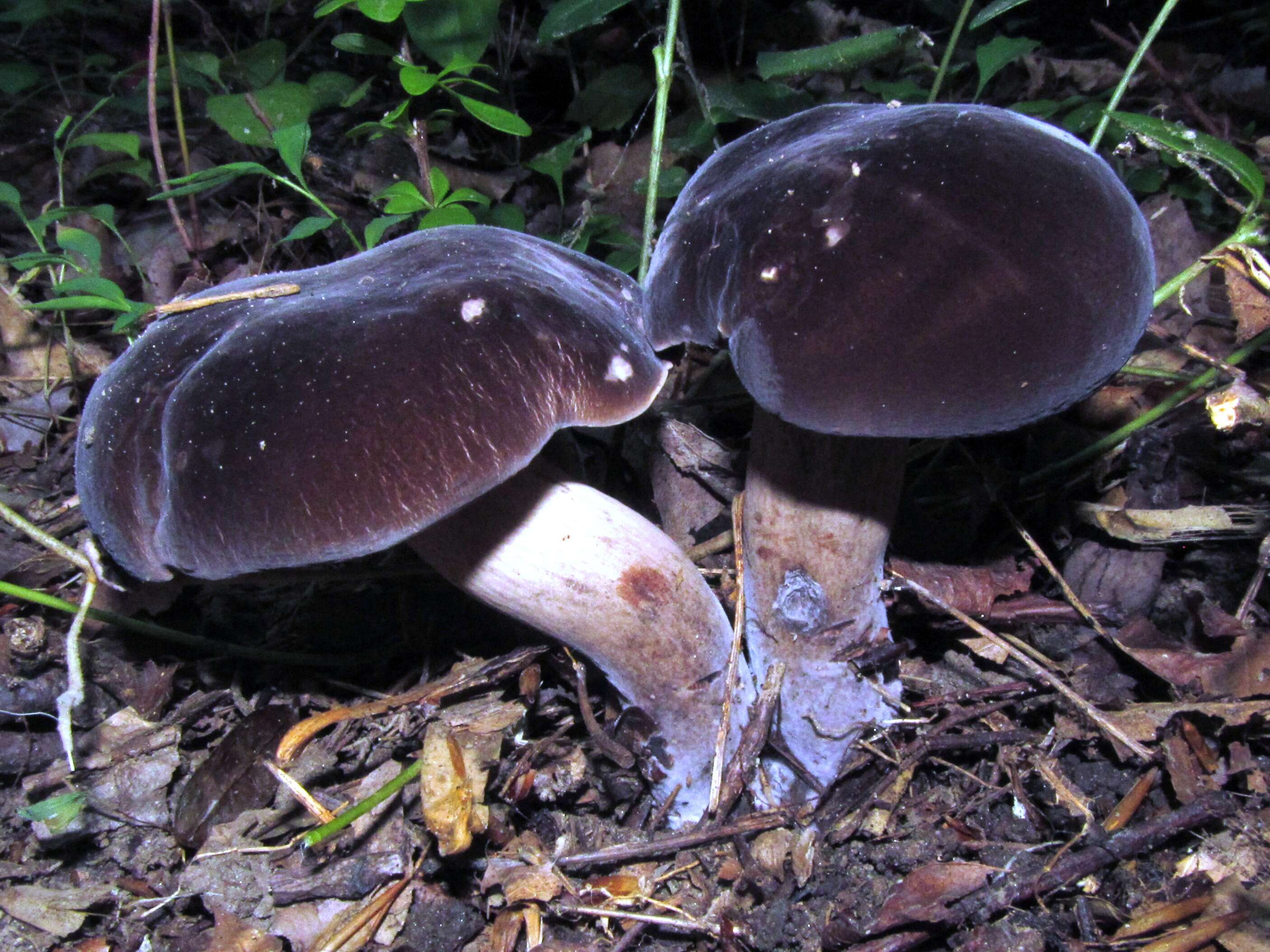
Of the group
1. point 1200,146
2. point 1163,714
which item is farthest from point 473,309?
point 1163,714

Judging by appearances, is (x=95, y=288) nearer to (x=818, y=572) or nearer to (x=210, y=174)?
(x=210, y=174)

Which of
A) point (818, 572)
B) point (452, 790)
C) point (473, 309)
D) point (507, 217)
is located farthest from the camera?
point (507, 217)

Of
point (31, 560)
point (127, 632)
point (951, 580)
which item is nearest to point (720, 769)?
point (951, 580)

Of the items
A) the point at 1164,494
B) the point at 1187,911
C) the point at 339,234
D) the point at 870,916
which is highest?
the point at 339,234

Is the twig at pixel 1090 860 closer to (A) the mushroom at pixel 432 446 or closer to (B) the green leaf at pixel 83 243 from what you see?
(A) the mushroom at pixel 432 446

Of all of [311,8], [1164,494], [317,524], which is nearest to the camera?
[317,524]

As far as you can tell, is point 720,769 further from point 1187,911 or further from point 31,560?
point 31,560
